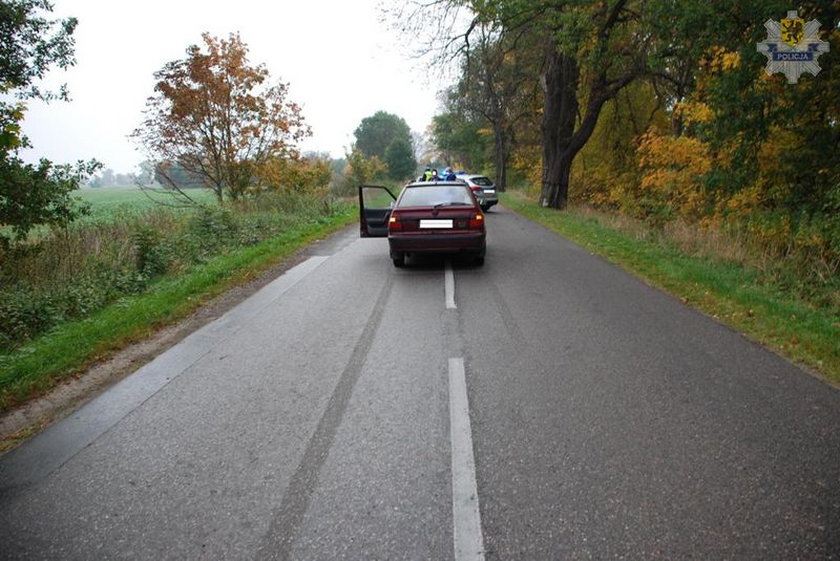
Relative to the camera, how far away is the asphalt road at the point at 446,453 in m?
2.36

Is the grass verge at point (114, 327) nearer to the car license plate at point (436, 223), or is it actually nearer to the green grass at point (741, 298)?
the car license plate at point (436, 223)

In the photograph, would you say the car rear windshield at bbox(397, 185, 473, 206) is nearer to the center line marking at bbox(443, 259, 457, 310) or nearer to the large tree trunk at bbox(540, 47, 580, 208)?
the center line marking at bbox(443, 259, 457, 310)

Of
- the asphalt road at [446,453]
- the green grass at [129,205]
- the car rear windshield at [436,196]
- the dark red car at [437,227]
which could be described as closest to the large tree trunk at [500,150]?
the green grass at [129,205]

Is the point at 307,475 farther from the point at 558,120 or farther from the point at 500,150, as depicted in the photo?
the point at 500,150

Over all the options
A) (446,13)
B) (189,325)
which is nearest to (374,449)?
(189,325)

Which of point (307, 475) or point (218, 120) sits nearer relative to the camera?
point (307, 475)

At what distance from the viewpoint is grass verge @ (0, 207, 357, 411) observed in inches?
173

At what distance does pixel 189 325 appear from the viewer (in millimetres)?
6168

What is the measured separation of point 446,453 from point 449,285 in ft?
15.8

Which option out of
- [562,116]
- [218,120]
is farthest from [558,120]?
[218,120]

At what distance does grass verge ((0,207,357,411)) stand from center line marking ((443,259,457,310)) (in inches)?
140

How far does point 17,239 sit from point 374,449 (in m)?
8.14

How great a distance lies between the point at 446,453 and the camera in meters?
3.05

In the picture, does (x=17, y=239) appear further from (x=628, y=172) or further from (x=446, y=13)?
(x=628, y=172)
